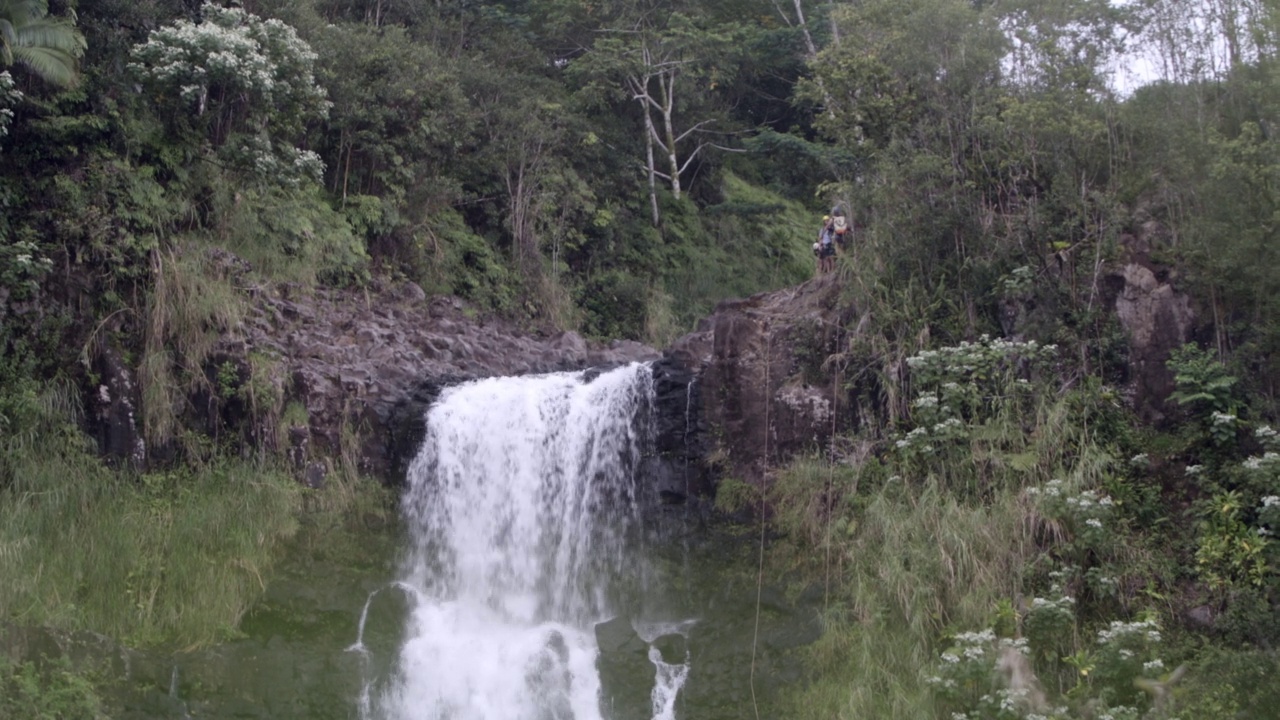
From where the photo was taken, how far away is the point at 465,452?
14.9 m

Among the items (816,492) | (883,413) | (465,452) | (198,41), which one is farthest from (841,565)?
(198,41)

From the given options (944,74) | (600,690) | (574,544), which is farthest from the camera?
(944,74)

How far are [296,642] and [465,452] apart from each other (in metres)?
3.49

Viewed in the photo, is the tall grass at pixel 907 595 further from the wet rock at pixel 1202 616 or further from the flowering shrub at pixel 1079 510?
the wet rock at pixel 1202 616

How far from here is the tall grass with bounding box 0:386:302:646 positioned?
11.9 meters

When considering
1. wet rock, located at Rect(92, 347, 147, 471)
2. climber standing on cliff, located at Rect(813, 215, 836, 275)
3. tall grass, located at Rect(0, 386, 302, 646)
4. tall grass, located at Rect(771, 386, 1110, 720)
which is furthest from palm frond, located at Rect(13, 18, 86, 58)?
tall grass, located at Rect(771, 386, 1110, 720)

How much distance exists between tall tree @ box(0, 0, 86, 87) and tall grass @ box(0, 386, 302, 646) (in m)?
4.32

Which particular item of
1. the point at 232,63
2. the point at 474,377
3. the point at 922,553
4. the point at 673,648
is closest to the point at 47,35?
the point at 232,63

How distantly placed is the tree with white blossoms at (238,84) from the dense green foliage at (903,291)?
0.19 feet

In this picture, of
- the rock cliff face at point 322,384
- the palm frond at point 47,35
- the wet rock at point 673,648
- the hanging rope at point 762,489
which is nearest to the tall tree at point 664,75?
the rock cliff face at point 322,384

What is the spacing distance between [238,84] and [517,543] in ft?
26.3

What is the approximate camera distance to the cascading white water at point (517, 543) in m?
12.3

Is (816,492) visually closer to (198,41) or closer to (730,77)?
(198,41)

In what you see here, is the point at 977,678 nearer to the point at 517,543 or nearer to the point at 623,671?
the point at 623,671
